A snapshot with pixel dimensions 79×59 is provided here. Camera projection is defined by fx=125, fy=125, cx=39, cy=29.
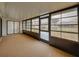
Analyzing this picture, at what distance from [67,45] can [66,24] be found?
0.78m

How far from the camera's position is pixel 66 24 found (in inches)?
183

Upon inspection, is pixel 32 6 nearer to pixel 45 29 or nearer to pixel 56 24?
pixel 56 24

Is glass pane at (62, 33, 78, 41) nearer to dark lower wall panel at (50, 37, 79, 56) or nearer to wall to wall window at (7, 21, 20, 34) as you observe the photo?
dark lower wall panel at (50, 37, 79, 56)

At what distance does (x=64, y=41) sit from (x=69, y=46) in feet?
1.25

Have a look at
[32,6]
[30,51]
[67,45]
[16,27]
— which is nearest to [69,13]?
[67,45]

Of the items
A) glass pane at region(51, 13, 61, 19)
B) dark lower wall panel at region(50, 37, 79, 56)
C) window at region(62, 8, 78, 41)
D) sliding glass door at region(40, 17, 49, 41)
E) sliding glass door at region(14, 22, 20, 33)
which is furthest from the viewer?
sliding glass door at region(14, 22, 20, 33)

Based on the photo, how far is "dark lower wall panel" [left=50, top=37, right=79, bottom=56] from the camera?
13.2ft

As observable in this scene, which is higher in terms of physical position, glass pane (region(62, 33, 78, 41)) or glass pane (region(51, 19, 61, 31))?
glass pane (region(51, 19, 61, 31))

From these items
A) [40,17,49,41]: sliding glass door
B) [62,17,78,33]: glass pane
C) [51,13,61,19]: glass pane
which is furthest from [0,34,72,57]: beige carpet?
[51,13,61,19]: glass pane

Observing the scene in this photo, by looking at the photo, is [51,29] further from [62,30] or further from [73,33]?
[73,33]

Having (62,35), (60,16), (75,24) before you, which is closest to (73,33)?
(75,24)

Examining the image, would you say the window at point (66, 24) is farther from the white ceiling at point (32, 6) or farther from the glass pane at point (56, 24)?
the white ceiling at point (32, 6)

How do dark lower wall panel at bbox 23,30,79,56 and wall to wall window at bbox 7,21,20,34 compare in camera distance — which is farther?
wall to wall window at bbox 7,21,20,34

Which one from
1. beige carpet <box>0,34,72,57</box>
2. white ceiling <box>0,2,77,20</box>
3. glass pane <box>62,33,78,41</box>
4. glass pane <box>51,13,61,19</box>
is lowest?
beige carpet <box>0,34,72,57</box>
